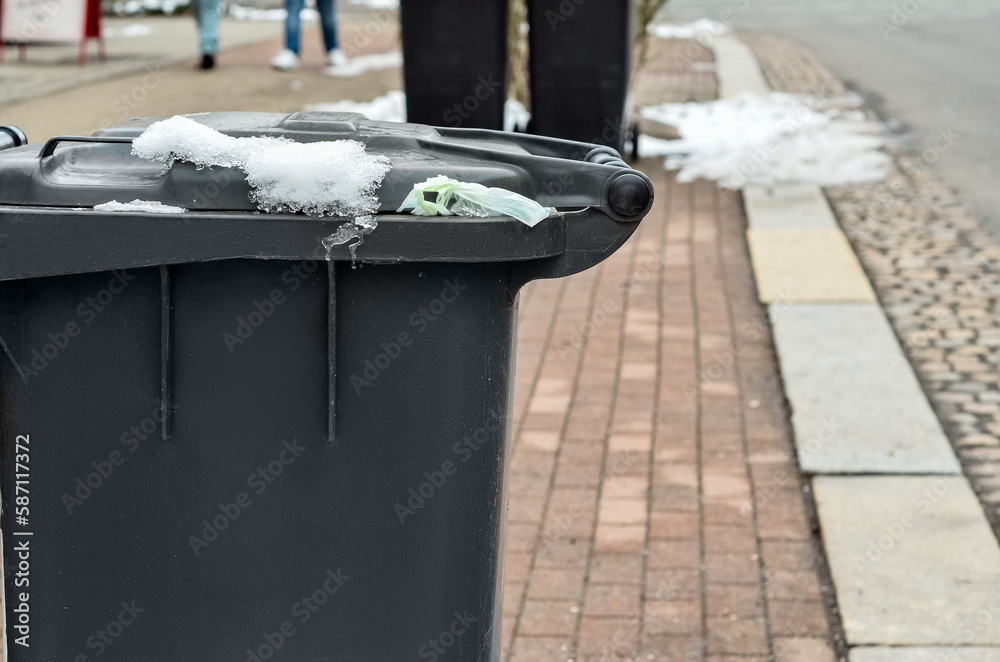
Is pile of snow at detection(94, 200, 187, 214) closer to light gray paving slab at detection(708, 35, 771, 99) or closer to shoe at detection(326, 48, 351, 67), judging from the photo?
light gray paving slab at detection(708, 35, 771, 99)

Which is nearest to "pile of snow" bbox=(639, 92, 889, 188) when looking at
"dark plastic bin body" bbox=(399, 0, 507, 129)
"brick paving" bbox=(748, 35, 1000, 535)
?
"brick paving" bbox=(748, 35, 1000, 535)

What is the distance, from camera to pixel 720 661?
3.04 meters

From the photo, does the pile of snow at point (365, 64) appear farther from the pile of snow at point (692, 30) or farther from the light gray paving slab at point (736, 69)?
the pile of snow at point (692, 30)

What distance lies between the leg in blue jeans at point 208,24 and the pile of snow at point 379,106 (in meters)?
2.49

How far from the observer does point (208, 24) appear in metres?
12.8

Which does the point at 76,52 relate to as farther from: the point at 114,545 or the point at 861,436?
the point at 114,545

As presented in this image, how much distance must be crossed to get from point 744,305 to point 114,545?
4401 mm

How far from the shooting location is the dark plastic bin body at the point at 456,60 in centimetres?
697

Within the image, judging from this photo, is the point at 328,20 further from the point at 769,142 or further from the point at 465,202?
the point at 465,202

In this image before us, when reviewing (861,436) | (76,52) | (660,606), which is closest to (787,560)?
(660,606)

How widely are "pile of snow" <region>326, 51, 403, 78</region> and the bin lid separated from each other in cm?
1141

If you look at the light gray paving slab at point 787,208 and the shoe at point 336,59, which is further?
the shoe at point 336,59

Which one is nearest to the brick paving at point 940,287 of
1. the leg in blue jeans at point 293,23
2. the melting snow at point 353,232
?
the melting snow at point 353,232

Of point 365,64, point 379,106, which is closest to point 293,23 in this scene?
point 365,64
